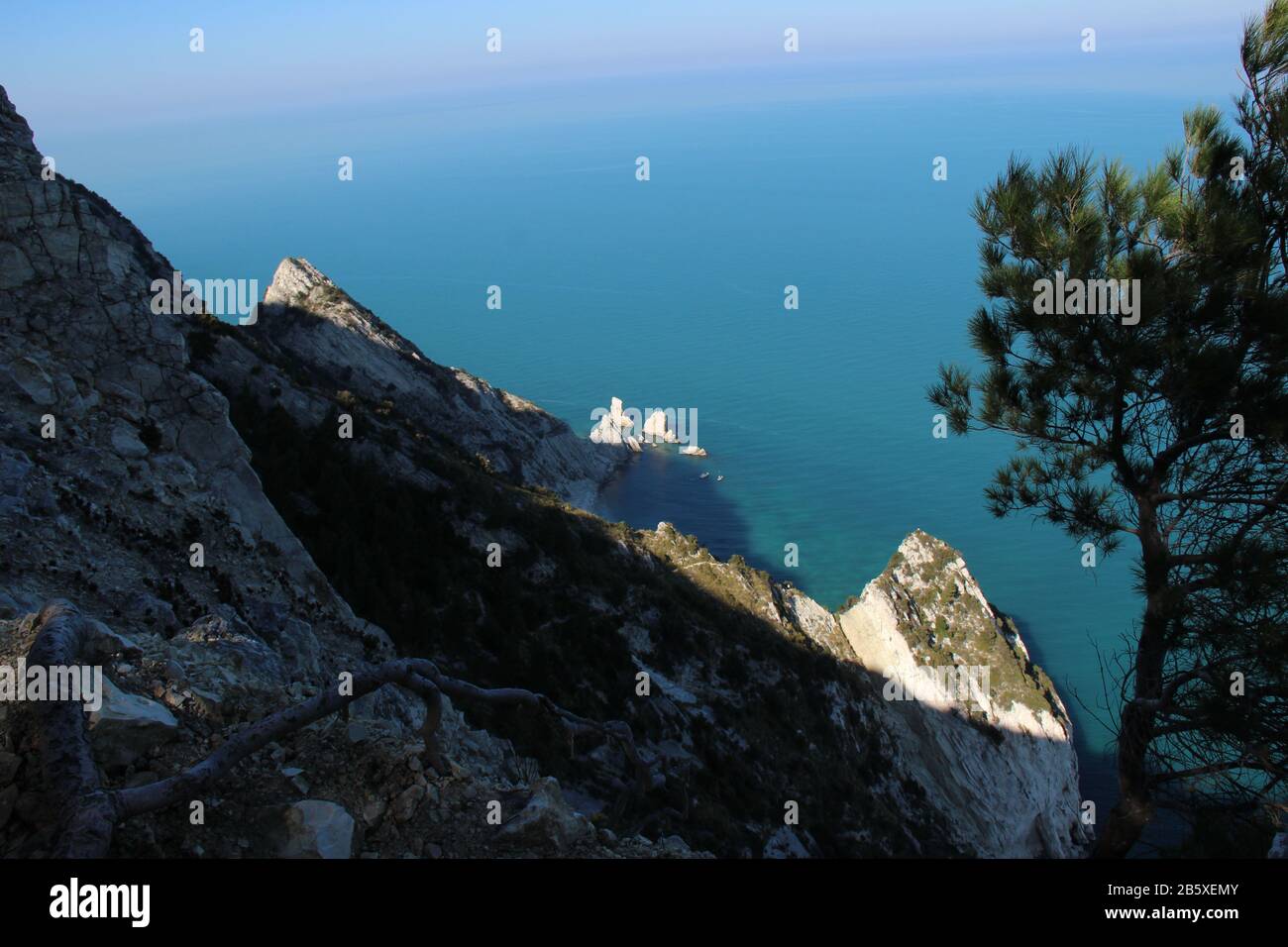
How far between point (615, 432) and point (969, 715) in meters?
50.4

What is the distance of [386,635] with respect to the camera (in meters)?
16.6

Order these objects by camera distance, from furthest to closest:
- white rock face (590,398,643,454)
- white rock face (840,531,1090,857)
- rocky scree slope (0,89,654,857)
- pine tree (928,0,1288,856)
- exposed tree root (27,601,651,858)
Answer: white rock face (590,398,643,454) < white rock face (840,531,1090,857) < pine tree (928,0,1288,856) < rocky scree slope (0,89,654,857) < exposed tree root (27,601,651,858)

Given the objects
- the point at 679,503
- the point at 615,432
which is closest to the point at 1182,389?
the point at 679,503

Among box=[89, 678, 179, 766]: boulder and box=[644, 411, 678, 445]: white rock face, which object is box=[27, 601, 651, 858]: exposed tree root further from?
box=[644, 411, 678, 445]: white rock face

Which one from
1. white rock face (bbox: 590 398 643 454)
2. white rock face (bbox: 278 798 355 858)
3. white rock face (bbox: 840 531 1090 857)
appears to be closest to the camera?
white rock face (bbox: 278 798 355 858)

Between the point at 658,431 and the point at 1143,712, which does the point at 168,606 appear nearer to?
the point at 1143,712

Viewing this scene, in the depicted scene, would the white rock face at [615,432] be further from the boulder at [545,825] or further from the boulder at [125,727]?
Answer: the boulder at [125,727]

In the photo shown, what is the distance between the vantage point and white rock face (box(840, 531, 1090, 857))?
101 feet

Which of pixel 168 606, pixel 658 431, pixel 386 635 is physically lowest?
pixel 386 635

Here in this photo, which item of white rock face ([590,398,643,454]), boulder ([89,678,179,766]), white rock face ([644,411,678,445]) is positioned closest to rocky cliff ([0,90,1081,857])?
boulder ([89,678,179,766])

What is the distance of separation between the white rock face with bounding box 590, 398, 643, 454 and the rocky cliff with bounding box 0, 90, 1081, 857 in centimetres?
3722

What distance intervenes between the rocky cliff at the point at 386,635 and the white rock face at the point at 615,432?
37.2 meters

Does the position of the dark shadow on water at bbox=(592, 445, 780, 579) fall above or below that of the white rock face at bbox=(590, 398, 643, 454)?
below

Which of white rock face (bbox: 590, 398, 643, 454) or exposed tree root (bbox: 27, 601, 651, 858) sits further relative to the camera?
white rock face (bbox: 590, 398, 643, 454)
